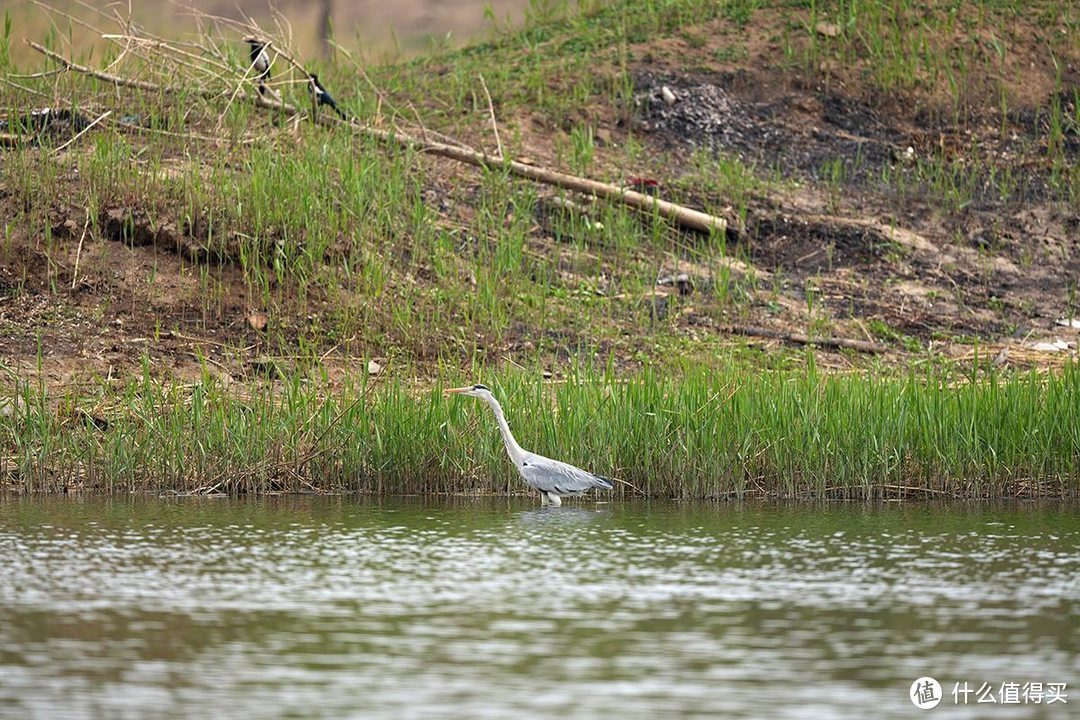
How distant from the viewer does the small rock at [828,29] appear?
798 inches

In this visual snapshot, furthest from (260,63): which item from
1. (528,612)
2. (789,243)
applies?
(528,612)

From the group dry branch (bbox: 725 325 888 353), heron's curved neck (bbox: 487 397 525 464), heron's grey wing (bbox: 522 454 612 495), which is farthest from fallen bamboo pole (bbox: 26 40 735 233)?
heron's grey wing (bbox: 522 454 612 495)

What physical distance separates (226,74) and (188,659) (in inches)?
433

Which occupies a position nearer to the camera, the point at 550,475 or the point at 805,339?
the point at 550,475

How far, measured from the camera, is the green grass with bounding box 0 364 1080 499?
34.7ft

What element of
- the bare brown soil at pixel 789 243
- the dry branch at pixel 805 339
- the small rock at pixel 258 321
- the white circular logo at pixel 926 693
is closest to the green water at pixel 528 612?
the white circular logo at pixel 926 693

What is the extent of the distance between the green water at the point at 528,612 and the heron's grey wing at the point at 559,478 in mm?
430

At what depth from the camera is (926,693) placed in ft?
17.6

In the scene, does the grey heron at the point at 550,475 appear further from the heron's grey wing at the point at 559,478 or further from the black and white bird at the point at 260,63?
the black and white bird at the point at 260,63

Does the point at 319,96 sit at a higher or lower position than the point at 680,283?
higher

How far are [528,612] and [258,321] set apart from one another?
8.07 metres

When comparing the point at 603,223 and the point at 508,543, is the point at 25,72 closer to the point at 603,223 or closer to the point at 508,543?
the point at 603,223

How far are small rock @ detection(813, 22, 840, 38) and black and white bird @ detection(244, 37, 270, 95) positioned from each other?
719 cm

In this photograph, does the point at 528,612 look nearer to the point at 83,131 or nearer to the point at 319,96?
the point at 83,131
